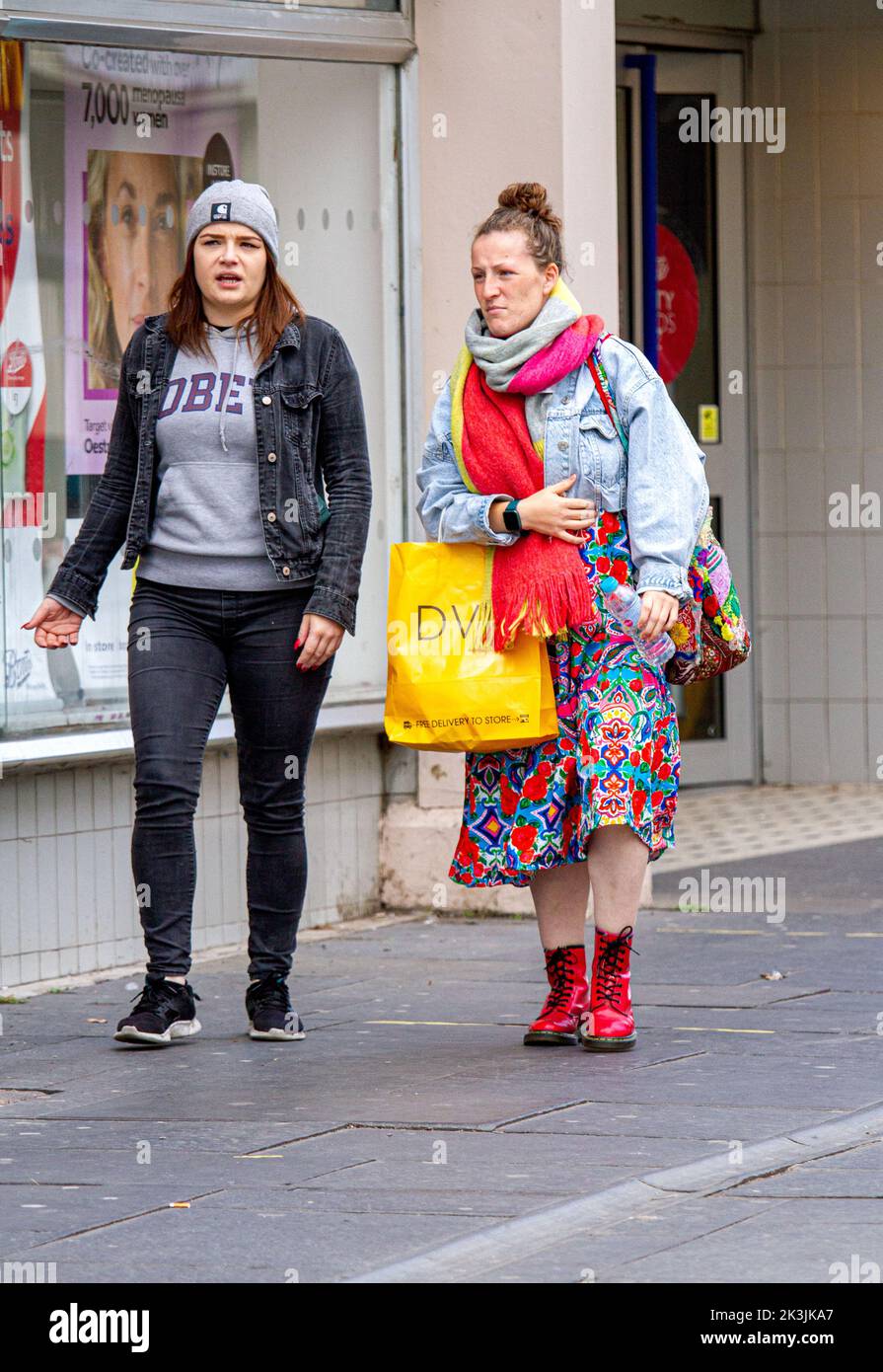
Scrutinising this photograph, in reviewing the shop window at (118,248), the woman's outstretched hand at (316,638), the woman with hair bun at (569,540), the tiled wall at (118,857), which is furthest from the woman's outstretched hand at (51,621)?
the shop window at (118,248)

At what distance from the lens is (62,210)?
7320 mm

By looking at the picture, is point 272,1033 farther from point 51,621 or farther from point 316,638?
point 51,621

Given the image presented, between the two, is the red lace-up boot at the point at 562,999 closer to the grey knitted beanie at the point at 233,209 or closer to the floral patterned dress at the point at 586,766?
the floral patterned dress at the point at 586,766

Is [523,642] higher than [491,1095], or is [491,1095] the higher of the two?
[523,642]

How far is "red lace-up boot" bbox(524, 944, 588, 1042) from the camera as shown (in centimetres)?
582

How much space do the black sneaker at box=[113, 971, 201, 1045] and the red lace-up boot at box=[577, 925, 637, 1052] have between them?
99 centimetres

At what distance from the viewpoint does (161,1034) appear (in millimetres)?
5883

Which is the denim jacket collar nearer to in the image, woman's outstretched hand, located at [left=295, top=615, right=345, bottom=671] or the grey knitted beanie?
the grey knitted beanie

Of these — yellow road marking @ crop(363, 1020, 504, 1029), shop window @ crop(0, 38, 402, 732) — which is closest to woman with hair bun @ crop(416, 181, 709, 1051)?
yellow road marking @ crop(363, 1020, 504, 1029)

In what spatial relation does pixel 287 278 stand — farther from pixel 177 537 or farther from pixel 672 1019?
pixel 672 1019

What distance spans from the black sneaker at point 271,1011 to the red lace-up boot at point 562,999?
1.91 ft

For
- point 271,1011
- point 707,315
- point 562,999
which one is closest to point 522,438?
point 562,999
